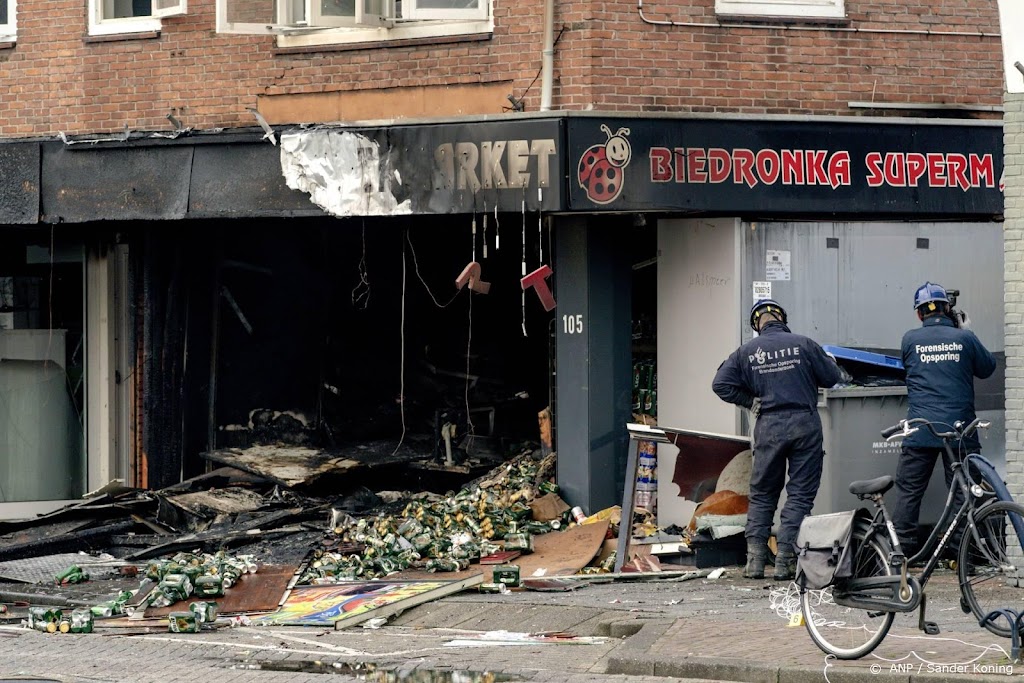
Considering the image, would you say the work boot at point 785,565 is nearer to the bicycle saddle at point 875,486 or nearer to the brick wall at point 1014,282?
the brick wall at point 1014,282

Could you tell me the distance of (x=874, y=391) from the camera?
11609mm

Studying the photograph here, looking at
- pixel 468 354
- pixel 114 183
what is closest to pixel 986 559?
pixel 468 354

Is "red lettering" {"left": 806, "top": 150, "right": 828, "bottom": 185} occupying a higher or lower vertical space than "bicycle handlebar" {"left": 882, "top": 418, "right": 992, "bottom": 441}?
higher

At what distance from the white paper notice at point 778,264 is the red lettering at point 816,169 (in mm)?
640

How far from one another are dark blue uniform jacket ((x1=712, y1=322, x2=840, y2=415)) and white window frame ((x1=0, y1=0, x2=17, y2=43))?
8.07m

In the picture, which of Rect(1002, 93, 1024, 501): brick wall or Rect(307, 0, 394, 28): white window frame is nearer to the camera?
Rect(1002, 93, 1024, 501): brick wall

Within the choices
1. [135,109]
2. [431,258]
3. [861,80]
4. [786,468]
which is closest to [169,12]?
[135,109]

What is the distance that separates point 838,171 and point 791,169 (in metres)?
0.42

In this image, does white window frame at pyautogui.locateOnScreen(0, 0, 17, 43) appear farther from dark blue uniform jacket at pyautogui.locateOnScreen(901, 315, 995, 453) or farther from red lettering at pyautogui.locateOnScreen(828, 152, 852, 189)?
dark blue uniform jacket at pyautogui.locateOnScreen(901, 315, 995, 453)

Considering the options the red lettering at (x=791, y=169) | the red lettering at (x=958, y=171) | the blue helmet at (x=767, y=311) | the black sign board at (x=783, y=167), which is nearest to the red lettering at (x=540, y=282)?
the black sign board at (x=783, y=167)

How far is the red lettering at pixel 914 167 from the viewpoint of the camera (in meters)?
12.9

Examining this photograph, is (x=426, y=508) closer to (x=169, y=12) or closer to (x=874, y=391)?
(x=874, y=391)

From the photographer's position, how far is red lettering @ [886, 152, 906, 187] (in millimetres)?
12812

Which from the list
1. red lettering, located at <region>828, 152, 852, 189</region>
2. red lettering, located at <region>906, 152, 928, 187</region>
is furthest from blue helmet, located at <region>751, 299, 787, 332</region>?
red lettering, located at <region>906, 152, 928, 187</region>
